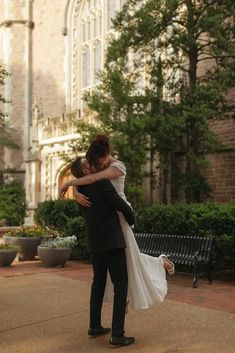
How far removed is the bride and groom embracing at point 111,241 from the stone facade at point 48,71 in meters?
13.4

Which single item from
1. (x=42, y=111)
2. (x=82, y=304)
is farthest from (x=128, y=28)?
(x=42, y=111)

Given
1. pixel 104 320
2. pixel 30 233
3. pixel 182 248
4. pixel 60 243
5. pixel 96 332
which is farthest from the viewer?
pixel 30 233

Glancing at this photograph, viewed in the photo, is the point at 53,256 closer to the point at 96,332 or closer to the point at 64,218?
the point at 64,218

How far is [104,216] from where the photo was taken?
4715 millimetres

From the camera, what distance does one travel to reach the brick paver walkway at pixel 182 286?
6977 mm

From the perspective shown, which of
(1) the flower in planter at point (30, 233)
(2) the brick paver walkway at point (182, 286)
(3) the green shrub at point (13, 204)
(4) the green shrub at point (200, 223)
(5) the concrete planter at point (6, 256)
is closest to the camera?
→ (2) the brick paver walkway at point (182, 286)

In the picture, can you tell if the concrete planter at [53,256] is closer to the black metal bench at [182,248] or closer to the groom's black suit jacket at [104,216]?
the black metal bench at [182,248]

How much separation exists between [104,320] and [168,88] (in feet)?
29.9

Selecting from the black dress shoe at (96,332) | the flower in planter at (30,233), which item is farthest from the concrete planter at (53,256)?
the black dress shoe at (96,332)

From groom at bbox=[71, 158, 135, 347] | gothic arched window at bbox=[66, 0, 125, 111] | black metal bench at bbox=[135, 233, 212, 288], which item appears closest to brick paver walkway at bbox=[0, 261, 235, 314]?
black metal bench at bbox=[135, 233, 212, 288]

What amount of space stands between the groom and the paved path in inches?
12.9

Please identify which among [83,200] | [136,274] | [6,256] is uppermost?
[83,200]

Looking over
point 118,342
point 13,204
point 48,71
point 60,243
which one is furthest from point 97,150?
point 48,71

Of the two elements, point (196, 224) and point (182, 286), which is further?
point (196, 224)
